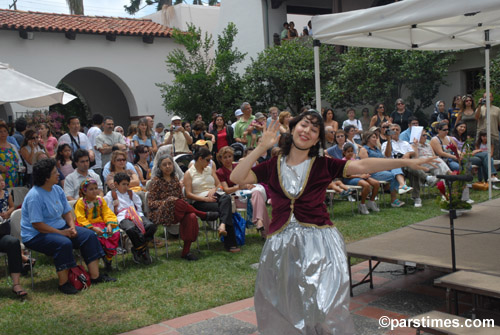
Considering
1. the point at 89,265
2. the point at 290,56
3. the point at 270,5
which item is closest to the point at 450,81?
the point at 290,56

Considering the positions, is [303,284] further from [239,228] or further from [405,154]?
[405,154]

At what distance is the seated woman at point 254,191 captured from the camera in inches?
291

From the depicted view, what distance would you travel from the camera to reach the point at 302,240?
3.54 meters

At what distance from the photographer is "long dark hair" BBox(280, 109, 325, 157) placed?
3633mm

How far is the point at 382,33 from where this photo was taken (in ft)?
25.7

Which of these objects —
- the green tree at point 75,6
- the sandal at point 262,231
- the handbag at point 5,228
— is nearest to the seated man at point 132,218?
the handbag at point 5,228

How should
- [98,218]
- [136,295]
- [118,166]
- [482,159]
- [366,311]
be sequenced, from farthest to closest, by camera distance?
1. [482,159]
2. [118,166]
3. [98,218]
4. [136,295]
5. [366,311]

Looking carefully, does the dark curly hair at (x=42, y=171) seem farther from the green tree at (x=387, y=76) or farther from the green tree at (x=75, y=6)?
the green tree at (x=75, y=6)

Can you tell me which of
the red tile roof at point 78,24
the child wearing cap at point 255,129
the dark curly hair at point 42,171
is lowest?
the dark curly hair at point 42,171

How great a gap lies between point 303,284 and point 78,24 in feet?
50.0

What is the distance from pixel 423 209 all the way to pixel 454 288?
5.33 meters

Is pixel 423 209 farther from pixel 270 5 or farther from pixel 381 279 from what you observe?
pixel 270 5

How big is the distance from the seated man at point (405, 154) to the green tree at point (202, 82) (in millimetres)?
6980

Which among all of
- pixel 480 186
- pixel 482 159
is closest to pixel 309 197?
pixel 480 186
